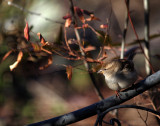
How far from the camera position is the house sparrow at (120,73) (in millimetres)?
1368

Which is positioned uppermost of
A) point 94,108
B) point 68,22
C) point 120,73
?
point 68,22

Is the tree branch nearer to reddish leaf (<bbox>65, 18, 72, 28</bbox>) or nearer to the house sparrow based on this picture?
the house sparrow

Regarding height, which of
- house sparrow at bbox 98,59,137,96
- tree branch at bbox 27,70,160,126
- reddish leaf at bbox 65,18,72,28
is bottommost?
tree branch at bbox 27,70,160,126

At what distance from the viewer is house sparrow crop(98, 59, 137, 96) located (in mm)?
1368

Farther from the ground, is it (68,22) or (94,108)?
(68,22)

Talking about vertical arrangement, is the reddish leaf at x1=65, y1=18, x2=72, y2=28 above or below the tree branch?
above

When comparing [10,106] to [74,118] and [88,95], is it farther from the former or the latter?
[74,118]

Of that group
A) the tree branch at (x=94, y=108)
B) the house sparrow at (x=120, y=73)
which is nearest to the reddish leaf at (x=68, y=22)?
the house sparrow at (x=120, y=73)

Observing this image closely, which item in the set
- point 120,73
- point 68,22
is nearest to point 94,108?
point 120,73

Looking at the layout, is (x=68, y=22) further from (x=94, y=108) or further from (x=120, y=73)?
(x=94, y=108)

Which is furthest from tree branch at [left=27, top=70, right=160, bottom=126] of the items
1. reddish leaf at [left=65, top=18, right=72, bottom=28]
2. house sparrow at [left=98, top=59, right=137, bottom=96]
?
reddish leaf at [left=65, top=18, right=72, bottom=28]

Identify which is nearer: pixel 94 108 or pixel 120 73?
pixel 94 108

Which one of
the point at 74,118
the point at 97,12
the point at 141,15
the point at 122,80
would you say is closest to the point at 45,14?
the point at 97,12

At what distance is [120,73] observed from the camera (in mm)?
1450
